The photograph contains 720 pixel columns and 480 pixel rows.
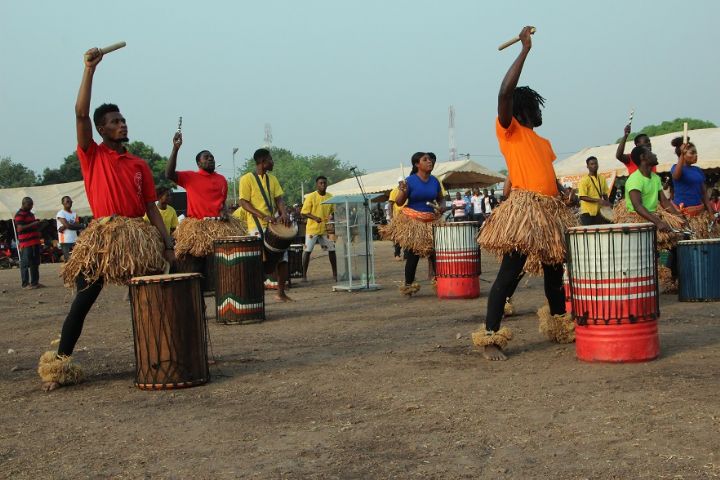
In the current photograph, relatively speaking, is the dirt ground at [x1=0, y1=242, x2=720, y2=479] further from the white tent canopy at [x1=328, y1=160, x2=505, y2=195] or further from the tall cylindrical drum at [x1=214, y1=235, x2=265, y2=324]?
the white tent canopy at [x1=328, y1=160, x2=505, y2=195]

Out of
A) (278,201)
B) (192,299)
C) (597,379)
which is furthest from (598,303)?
(278,201)

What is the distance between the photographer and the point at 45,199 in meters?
36.4

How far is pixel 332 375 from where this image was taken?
659 cm

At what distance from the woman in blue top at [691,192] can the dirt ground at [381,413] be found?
268 cm

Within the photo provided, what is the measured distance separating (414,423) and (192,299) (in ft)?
7.09

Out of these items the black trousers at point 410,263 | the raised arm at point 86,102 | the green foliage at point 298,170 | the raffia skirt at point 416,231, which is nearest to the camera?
the raised arm at point 86,102

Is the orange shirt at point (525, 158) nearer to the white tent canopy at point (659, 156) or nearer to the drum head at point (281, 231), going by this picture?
the drum head at point (281, 231)

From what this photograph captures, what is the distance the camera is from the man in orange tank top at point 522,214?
6637mm

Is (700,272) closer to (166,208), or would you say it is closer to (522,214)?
(522,214)

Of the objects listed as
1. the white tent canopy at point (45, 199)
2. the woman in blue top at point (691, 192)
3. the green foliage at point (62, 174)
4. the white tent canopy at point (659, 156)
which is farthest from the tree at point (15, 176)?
the woman in blue top at point (691, 192)

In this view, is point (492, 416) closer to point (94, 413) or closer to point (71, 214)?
point (94, 413)

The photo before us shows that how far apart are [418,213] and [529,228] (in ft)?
17.6

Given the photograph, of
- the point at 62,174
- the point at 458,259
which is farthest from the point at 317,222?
the point at 62,174

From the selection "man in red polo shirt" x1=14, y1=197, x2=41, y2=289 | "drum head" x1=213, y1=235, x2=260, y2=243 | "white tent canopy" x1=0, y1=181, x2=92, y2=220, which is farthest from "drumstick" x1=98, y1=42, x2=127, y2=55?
"white tent canopy" x1=0, y1=181, x2=92, y2=220
